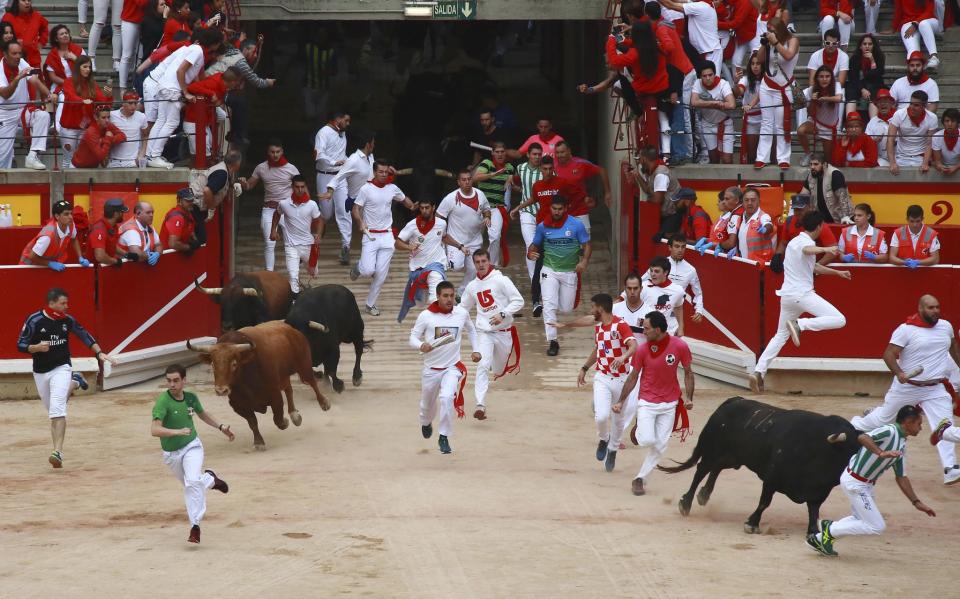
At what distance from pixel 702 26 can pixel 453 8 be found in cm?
411

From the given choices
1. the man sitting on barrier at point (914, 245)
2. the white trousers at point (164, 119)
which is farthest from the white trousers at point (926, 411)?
the white trousers at point (164, 119)

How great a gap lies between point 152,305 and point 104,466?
385 cm

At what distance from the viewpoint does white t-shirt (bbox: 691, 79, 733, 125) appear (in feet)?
66.4

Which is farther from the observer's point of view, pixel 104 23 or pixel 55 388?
pixel 104 23

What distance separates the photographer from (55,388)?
1479 centimetres

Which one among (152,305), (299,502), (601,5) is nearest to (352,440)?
(299,502)

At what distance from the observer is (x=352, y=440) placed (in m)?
15.8

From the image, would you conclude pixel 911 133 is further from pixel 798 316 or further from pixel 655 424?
pixel 655 424

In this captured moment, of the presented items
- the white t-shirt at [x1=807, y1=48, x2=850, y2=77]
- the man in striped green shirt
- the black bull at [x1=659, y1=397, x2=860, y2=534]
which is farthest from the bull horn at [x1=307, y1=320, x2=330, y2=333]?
the white t-shirt at [x1=807, y1=48, x2=850, y2=77]

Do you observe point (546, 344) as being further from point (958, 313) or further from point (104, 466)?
point (104, 466)

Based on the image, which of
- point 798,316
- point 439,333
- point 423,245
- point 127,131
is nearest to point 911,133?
point 798,316

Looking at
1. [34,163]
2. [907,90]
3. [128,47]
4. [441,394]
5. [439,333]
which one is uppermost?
[128,47]

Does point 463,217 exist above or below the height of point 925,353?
above

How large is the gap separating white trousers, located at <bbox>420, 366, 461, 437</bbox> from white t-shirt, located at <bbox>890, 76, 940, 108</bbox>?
8885mm
